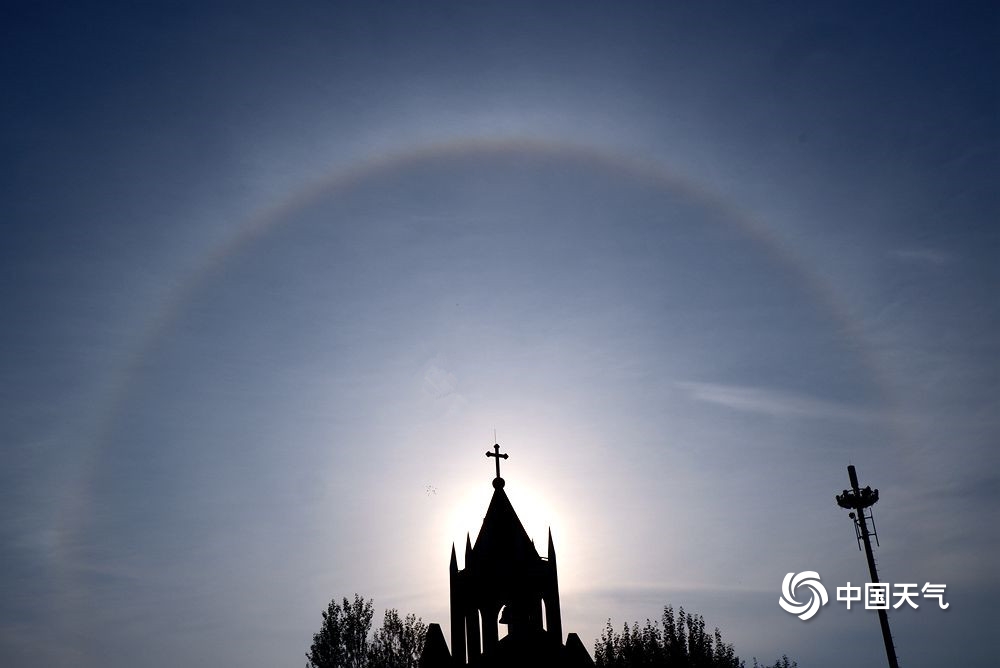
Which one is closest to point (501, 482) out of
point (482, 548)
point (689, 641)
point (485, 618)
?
point (482, 548)

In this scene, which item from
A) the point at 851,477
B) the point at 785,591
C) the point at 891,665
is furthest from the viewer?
the point at 785,591

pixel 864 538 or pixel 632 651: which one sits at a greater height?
pixel 864 538

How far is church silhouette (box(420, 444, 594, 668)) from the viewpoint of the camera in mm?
34406

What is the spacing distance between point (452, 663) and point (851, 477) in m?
20.2

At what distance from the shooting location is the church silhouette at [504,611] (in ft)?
113

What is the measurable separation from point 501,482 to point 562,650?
28.9 feet

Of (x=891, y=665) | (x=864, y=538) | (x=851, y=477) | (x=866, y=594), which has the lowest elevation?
(x=891, y=665)

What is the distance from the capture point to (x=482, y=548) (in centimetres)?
3669

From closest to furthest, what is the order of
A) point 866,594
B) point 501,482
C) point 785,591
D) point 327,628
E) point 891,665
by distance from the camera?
point 891,665, point 866,594, point 785,591, point 501,482, point 327,628

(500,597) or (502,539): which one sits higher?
(502,539)

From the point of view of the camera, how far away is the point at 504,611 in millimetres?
36719

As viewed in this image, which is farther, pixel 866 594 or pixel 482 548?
pixel 482 548

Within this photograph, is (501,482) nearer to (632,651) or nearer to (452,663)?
(452,663)

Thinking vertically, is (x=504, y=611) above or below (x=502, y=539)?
below
